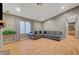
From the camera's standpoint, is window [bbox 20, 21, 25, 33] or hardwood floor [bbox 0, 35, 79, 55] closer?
hardwood floor [bbox 0, 35, 79, 55]

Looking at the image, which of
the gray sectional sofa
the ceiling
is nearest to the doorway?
the gray sectional sofa

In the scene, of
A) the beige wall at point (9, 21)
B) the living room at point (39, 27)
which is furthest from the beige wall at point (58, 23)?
the beige wall at point (9, 21)

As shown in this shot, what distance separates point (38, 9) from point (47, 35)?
0.57 m

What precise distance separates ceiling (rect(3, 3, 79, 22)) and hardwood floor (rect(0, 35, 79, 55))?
0.53 metres

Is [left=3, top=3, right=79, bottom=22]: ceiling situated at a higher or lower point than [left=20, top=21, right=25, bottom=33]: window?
higher

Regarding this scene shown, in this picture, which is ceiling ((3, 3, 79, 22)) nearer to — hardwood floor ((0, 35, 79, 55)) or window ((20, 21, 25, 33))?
window ((20, 21, 25, 33))

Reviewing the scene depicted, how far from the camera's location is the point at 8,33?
238 centimetres

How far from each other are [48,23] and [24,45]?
2.20 feet

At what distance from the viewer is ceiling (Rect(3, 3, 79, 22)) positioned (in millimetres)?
2350

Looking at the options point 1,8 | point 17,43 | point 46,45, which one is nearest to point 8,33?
point 17,43

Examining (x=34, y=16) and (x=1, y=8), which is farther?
(x=34, y=16)

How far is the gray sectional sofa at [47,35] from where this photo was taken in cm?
243

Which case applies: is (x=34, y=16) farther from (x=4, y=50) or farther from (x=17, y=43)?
(x=4, y=50)
